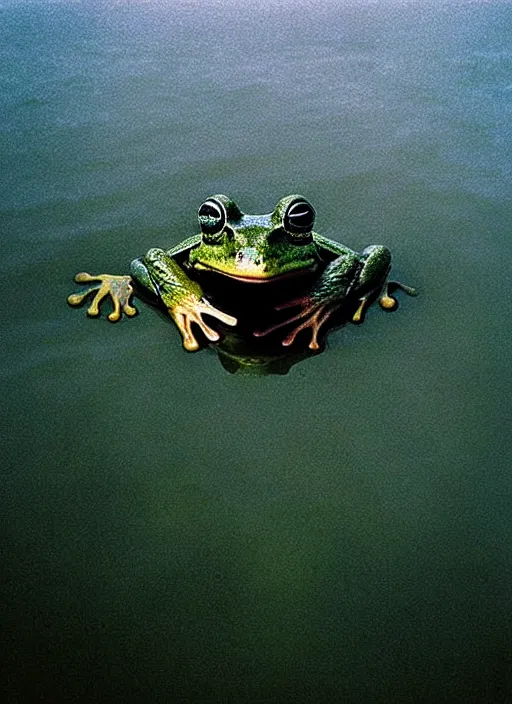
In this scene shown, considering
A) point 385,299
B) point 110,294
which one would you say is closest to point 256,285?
point 385,299

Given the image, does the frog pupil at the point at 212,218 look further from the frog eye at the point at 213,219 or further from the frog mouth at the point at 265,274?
the frog mouth at the point at 265,274

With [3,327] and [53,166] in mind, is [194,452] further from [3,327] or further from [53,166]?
[53,166]

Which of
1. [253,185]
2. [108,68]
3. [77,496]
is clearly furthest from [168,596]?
[108,68]

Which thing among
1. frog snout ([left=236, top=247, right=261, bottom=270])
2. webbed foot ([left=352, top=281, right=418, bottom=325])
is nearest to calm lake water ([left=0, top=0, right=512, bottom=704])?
webbed foot ([left=352, top=281, right=418, bottom=325])

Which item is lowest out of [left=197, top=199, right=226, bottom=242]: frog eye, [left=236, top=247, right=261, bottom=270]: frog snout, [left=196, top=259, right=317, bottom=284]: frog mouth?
[left=196, top=259, right=317, bottom=284]: frog mouth

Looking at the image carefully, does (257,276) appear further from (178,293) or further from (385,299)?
(385,299)

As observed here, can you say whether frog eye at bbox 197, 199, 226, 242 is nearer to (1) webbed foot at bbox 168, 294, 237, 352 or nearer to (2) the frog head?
(2) the frog head

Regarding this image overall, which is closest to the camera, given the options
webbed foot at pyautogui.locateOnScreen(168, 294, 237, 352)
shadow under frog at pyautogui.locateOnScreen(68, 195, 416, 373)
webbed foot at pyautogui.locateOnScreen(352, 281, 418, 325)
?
shadow under frog at pyautogui.locateOnScreen(68, 195, 416, 373)

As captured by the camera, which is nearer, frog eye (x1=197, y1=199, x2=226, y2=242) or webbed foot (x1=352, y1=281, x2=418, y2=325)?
frog eye (x1=197, y1=199, x2=226, y2=242)
